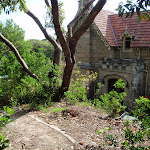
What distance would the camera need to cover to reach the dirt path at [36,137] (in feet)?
12.6

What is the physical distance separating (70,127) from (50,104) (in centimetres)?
194

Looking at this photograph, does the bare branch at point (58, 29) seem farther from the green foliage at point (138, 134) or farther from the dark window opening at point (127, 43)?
the dark window opening at point (127, 43)

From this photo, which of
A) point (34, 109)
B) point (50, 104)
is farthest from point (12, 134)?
point (50, 104)

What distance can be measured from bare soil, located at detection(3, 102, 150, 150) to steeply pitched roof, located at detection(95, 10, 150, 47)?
8853mm

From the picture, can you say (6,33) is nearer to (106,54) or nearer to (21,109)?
(106,54)

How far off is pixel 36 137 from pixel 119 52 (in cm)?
1170

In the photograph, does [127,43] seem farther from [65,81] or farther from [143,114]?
[143,114]

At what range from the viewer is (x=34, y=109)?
6.30 meters

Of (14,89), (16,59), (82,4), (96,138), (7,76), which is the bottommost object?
(96,138)

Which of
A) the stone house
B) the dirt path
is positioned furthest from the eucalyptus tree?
the stone house

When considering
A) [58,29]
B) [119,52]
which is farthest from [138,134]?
[119,52]

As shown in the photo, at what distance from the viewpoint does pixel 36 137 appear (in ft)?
13.9

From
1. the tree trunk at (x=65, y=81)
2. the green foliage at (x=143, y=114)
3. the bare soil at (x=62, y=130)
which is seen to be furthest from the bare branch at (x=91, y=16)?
the green foliage at (x=143, y=114)

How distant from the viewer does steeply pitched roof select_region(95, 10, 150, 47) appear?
13.3 metres
